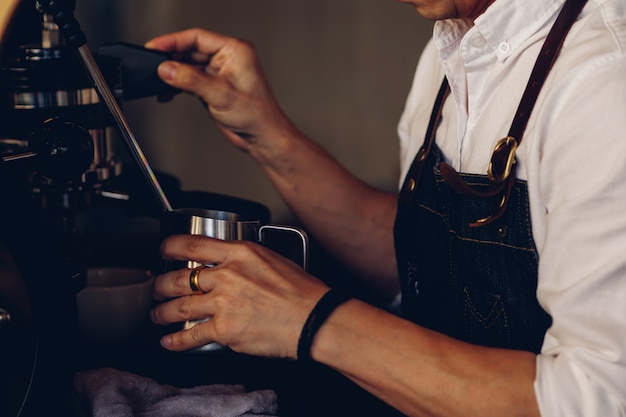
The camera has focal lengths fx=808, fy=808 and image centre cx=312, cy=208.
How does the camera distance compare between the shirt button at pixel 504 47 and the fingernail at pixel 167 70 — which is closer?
the shirt button at pixel 504 47

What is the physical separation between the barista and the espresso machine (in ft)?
0.39

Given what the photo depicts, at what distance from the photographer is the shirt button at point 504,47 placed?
0.94m

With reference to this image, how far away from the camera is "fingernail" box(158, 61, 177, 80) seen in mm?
1115

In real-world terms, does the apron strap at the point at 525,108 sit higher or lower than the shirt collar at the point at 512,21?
lower

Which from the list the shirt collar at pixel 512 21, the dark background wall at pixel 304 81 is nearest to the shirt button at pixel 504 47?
the shirt collar at pixel 512 21

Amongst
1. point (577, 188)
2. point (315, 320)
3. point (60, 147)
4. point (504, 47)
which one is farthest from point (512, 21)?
point (60, 147)

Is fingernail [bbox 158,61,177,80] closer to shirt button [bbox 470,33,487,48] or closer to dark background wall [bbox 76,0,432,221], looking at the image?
shirt button [bbox 470,33,487,48]

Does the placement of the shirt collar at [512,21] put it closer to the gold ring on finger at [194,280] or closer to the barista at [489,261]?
the barista at [489,261]

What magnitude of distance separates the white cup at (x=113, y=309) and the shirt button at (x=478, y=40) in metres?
0.49

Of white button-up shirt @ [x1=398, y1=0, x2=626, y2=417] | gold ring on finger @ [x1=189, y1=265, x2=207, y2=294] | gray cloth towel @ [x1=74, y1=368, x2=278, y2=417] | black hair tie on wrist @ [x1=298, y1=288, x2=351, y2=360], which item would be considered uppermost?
white button-up shirt @ [x1=398, y1=0, x2=626, y2=417]

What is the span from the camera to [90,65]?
2.87 ft

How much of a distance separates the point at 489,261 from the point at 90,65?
1.65 ft

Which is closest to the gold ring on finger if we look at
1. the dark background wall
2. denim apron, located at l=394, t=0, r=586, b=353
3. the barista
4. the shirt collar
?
the barista

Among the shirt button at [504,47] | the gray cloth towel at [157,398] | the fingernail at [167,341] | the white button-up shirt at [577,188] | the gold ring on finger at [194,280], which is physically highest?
the shirt button at [504,47]
